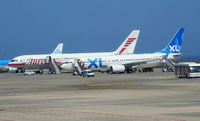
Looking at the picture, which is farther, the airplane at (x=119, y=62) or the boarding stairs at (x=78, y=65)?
the airplane at (x=119, y=62)

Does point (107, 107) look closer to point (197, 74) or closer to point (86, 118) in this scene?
point (86, 118)

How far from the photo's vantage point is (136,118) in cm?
2589

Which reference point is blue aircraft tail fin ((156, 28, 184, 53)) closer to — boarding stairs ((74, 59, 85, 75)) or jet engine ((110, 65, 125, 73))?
jet engine ((110, 65, 125, 73))

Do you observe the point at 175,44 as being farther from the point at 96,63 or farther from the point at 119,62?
the point at 96,63

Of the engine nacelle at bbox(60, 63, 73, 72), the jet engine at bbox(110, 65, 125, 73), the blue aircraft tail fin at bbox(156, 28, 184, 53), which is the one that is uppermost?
the blue aircraft tail fin at bbox(156, 28, 184, 53)

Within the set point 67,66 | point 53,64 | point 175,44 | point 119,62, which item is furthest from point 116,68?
point 175,44

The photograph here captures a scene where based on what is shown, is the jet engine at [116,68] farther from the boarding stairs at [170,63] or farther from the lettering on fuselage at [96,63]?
the boarding stairs at [170,63]

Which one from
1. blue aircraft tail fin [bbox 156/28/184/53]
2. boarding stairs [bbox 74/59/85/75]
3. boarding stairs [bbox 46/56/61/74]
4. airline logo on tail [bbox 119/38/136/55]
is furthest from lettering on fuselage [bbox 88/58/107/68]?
airline logo on tail [bbox 119/38/136/55]

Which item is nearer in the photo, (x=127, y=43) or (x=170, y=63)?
Answer: (x=170, y=63)

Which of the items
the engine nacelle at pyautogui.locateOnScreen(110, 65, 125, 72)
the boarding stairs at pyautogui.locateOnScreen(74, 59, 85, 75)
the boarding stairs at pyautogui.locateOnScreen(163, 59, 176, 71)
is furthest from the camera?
the engine nacelle at pyautogui.locateOnScreen(110, 65, 125, 72)

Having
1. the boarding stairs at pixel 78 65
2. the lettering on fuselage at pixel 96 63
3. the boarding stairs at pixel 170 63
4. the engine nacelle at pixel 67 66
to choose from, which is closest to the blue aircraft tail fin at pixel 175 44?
the boarding stairs at pixel 170 63

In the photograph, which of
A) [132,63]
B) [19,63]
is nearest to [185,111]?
[132,63]

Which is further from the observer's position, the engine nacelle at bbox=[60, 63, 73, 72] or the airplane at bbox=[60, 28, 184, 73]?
the airplane at bbox=[60, 28, 184, 73]

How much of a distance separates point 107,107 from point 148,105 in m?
2.89
